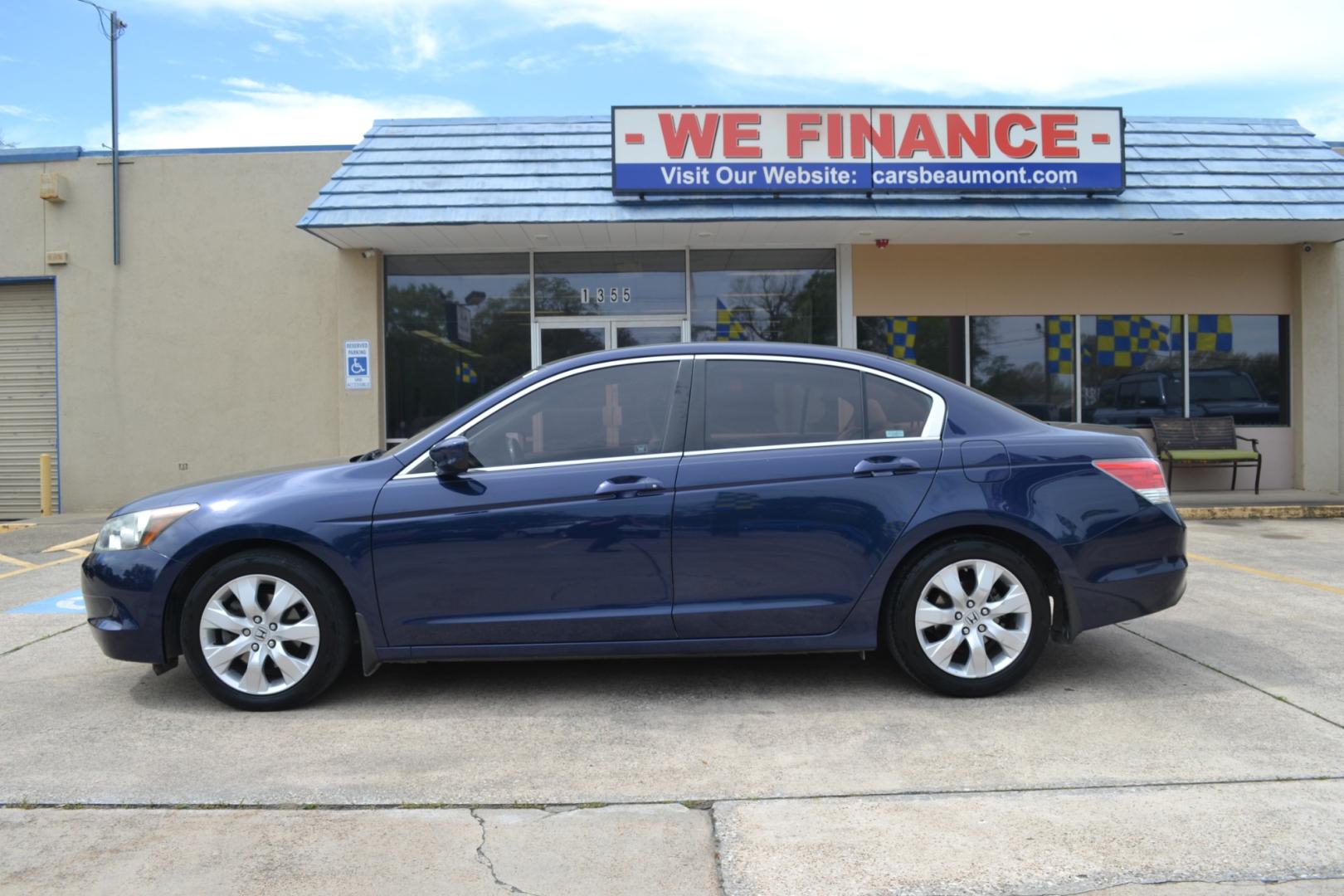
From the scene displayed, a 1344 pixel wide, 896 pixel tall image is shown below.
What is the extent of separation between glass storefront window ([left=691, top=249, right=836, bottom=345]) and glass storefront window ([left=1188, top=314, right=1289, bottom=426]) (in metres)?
5.08

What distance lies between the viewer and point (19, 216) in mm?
13633

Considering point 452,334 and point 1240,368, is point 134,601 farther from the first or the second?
point 1240,368

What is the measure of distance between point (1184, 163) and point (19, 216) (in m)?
15.2

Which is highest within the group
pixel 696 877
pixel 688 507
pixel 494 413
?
pixel 494 413

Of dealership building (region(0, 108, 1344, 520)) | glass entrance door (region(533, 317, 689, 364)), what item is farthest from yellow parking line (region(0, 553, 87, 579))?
glass entrance door (region(533, 317, 689, 364))

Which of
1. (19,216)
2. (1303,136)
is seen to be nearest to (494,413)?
(19,216)

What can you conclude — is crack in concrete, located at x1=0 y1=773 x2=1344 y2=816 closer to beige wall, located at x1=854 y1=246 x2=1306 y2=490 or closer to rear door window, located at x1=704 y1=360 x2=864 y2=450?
rear door window, located at x1=704 y1=360 x2=864 y2=450

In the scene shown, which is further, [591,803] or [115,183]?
[115,183]

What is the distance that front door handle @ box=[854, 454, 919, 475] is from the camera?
4.63 m

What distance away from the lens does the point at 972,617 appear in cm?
461

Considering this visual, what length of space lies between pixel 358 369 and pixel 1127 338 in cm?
1012

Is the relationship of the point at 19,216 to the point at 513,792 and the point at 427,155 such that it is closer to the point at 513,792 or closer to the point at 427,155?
the point at 427,155

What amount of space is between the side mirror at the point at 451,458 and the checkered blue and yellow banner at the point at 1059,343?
1077cm

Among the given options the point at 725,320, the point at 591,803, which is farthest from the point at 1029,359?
the point at 591,803
